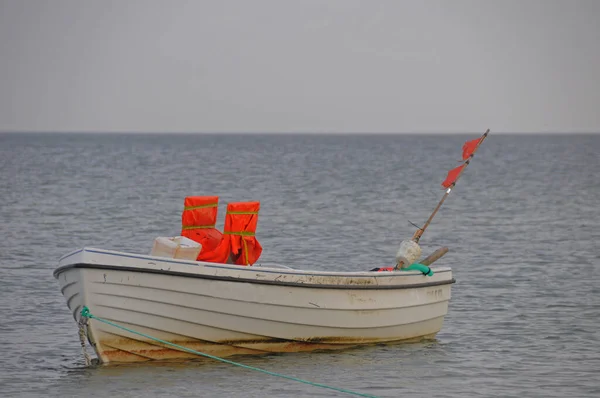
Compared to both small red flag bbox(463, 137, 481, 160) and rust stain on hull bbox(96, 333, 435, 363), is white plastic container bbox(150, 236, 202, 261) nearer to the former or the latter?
rust stain on hull bbox(96, 333, 435, 363)

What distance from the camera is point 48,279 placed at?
23.1 m

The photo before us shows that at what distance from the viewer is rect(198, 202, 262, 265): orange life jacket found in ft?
53.3

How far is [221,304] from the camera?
50.5ft

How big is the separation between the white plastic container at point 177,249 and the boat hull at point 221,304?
1.59 feet

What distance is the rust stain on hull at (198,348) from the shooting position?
15.6 m

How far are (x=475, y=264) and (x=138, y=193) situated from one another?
27796 millimetres

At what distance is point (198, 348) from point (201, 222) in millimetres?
1775

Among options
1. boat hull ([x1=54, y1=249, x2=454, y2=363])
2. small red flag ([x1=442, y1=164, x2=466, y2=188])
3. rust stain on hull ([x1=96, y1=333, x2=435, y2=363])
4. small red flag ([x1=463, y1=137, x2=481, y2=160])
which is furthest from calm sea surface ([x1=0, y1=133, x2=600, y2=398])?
small red flag ([x1=463, y1=137, x2=481, y2=160])

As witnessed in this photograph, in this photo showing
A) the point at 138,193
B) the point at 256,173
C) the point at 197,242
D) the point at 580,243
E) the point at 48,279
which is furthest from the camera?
the point at 256,173

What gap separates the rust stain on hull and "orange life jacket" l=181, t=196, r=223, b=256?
4.29 feet

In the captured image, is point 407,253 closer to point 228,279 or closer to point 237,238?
point 237,238

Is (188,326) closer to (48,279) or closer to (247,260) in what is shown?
(247,260)

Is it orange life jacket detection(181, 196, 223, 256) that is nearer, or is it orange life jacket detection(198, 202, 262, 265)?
orange life jacket detection(198, 202, 262, 265)

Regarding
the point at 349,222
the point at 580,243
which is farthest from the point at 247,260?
the point at 349,222
